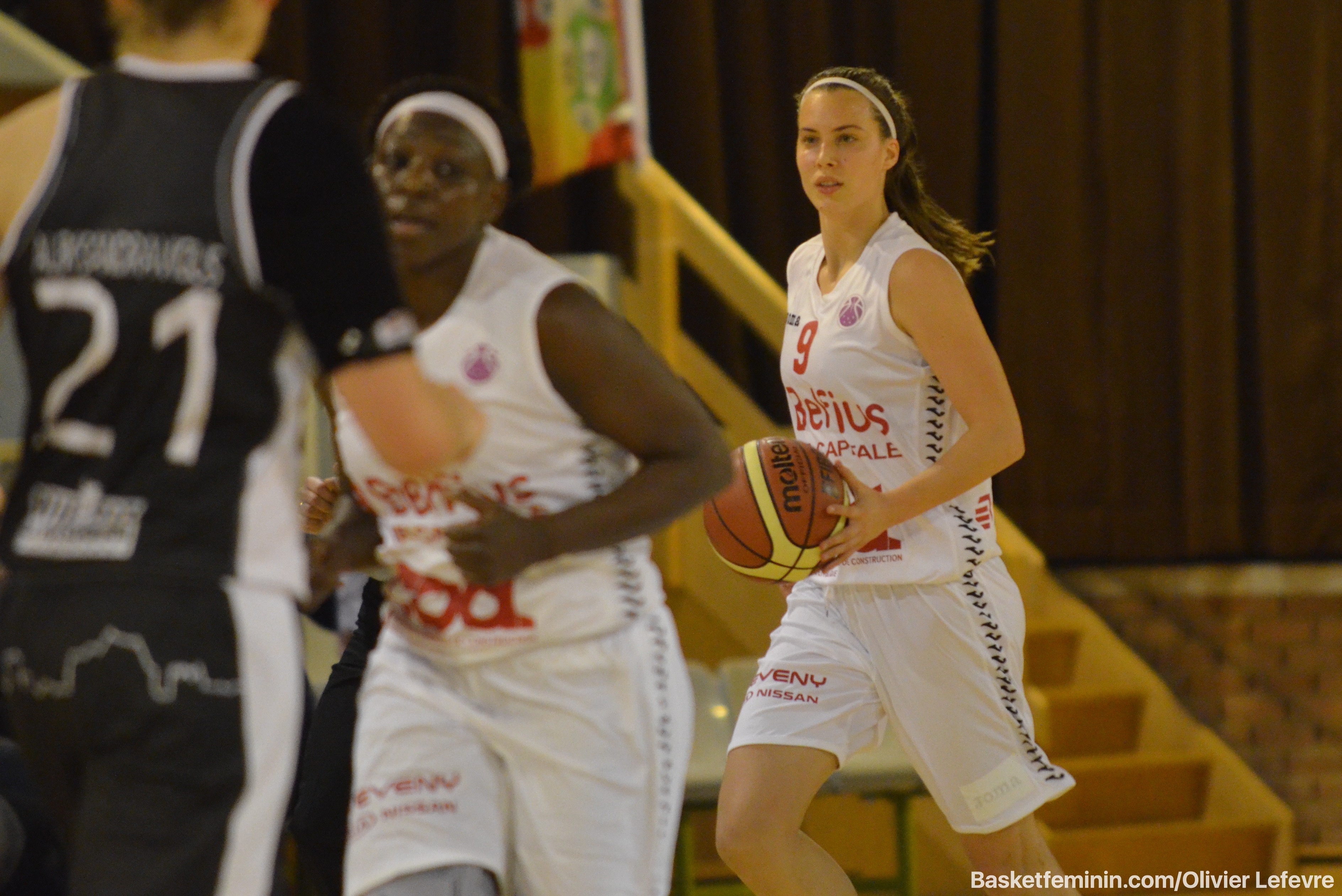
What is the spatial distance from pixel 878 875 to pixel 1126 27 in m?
4.05

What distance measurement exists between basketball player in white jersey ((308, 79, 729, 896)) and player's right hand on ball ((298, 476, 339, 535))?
47 cm

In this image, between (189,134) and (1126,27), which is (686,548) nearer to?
(1126,27)

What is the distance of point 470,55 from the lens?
7109 millimetres

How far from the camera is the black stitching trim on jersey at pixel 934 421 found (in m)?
3.40

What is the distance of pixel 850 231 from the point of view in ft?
11.7

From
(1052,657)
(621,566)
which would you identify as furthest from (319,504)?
(1052,657)

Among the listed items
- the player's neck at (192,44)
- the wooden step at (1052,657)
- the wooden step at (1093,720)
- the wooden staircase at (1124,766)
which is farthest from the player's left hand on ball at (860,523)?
the wooden step at (1052,657)

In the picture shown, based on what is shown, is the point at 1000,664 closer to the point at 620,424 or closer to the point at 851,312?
the point at 851,312

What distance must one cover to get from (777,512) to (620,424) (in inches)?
41.6

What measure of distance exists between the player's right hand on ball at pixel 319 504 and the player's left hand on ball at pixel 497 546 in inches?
27.7

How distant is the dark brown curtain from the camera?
7.28 m

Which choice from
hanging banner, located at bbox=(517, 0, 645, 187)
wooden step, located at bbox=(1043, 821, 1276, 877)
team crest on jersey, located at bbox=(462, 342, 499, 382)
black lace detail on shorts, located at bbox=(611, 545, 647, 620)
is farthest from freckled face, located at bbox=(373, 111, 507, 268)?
wooden step, located at bbox=(1043, 821, 1276, 877)

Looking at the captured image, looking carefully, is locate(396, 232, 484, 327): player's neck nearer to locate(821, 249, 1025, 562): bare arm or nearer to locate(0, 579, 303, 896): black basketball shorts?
locate(0, 579, 303, 896): black basketball shorts

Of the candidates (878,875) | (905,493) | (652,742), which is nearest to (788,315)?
(905,493)
